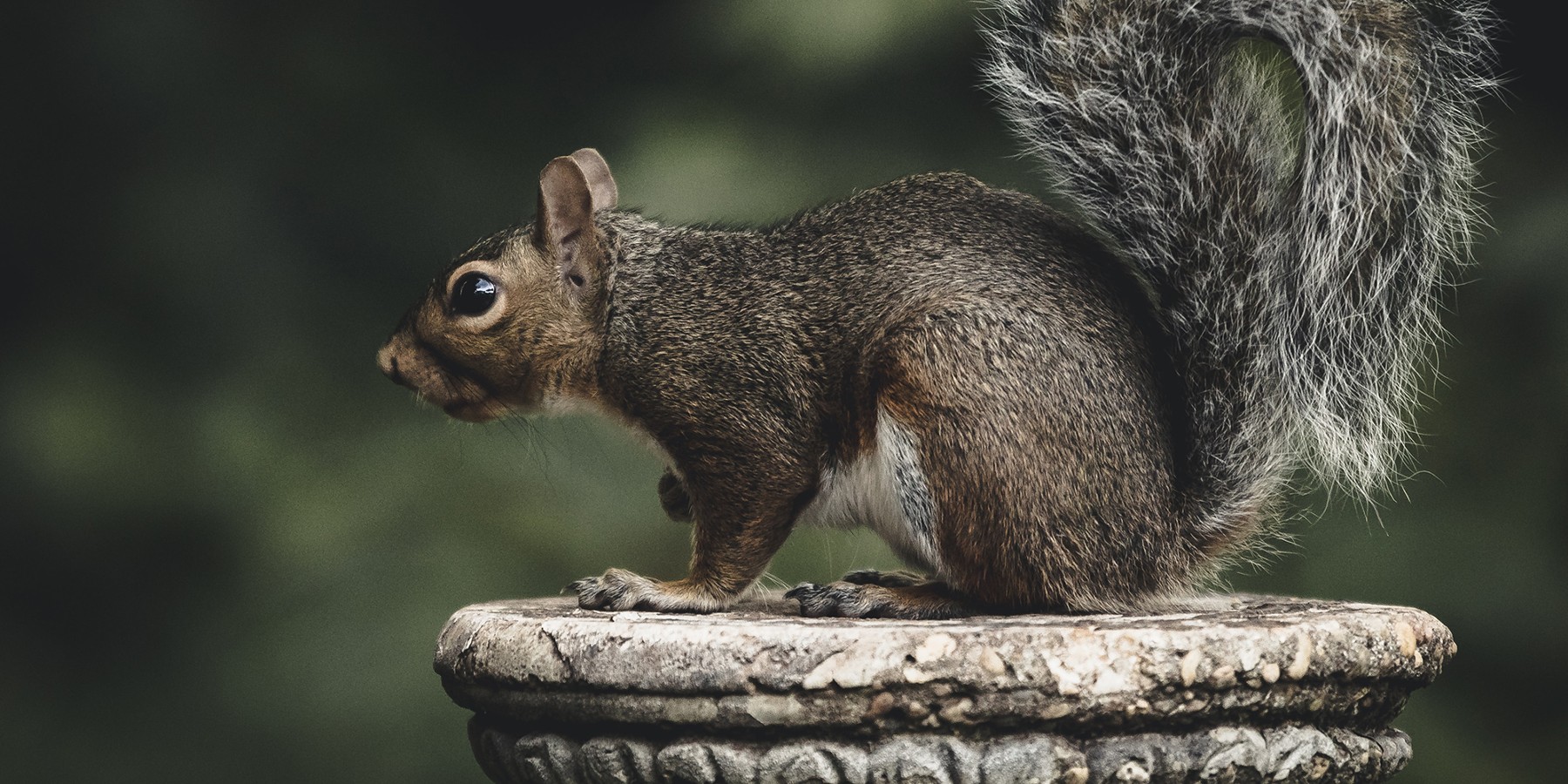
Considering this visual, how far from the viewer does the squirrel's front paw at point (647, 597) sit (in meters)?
1.49

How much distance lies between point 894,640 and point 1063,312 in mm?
422

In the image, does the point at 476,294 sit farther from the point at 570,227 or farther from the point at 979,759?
the point at 979,759

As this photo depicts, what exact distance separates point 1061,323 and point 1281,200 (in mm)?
261

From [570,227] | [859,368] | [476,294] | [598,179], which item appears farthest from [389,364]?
[859,368]

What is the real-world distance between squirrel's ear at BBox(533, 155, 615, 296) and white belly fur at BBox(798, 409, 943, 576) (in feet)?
1.13

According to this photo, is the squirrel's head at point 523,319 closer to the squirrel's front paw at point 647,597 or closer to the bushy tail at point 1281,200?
the squirrel's front paw at point 647,597

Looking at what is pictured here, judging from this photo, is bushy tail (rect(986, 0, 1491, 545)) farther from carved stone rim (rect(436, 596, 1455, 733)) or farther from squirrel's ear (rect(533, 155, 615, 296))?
squirrel's ear (rect(533, 155, 615, 296))

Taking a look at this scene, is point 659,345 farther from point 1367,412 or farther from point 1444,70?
point 1444,70

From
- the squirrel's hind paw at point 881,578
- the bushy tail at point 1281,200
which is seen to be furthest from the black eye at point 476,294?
the bushy tail at point 1281,200

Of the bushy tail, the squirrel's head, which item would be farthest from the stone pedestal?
the squirrel's head

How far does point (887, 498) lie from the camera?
1.41 meters

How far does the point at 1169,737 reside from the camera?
3.79 feet

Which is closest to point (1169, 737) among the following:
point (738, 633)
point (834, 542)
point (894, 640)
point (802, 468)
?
point (894, 640)

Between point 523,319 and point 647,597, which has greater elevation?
point 523,319
